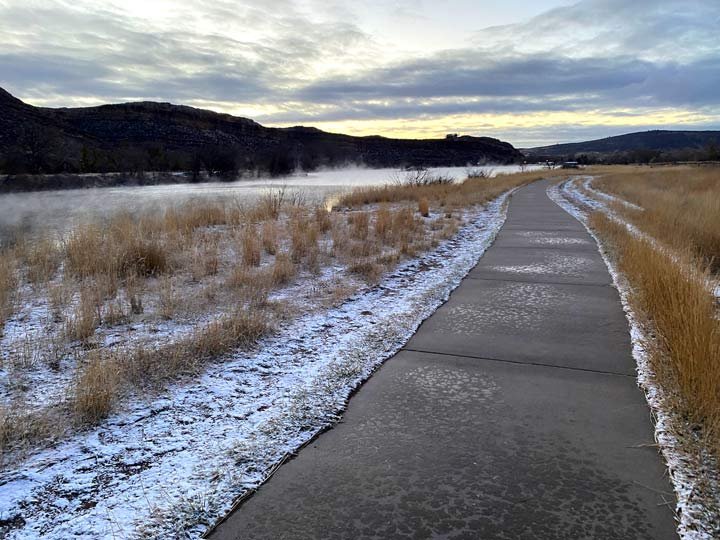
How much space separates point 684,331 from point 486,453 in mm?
2207

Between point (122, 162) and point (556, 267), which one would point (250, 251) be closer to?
point (556, 267)

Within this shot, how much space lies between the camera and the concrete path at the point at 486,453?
2.44 meters

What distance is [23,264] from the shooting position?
8.46 m

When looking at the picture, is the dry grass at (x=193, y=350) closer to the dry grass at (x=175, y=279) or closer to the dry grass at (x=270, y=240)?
the dry grass at (x=175, y=279)

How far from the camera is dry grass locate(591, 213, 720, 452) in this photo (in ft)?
10.8

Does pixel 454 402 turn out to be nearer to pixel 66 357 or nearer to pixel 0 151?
pixel 66 357

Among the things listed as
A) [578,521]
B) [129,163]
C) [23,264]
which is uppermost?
[129,163]

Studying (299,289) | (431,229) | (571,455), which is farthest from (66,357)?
(431,229)

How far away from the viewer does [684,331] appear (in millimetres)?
4027

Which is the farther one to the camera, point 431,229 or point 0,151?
point 0,151

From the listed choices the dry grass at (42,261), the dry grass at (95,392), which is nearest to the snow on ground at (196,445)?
the dry grass at (95,392)

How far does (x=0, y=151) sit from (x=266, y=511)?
63.4m

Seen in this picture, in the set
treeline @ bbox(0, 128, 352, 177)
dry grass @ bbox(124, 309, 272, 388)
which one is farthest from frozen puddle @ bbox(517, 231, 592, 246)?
treeline @ bbox(0, 128, 352, 177)

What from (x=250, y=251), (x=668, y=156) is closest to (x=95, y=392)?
(x=250, y=251)
